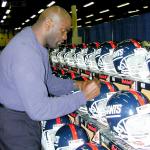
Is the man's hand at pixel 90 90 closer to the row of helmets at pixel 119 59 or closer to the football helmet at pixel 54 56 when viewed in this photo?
the row of helmets at pixel 119 59

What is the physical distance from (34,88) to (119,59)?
0.78 m

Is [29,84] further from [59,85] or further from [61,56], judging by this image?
[61,56]

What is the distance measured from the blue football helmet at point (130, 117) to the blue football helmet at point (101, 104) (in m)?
0.25

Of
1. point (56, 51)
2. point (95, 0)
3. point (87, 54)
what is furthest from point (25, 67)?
point (95, 0)

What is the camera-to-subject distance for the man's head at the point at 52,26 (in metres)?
2.44

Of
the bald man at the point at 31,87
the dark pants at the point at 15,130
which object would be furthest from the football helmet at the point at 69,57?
the dark pants at the point at 15,130

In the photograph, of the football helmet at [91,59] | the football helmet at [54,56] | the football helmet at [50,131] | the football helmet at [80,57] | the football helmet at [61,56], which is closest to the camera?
the football helmet at [50,131]

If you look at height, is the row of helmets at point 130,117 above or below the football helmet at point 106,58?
below

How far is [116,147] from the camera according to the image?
2.38 m

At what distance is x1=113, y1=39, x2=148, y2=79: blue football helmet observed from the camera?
239 cm

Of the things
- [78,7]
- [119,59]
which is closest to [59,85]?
[119,59]

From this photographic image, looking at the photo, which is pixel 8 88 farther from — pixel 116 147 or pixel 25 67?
pixel 116 147

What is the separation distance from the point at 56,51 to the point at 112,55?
2.55m

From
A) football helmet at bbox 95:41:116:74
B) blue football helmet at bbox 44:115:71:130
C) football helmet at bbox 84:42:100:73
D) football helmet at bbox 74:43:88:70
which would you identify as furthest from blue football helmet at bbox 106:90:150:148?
football helmet at bbox 74:43:88:70
